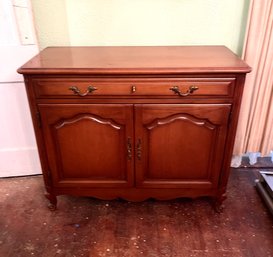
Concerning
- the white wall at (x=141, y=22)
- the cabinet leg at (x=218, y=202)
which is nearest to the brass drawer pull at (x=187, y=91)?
the white wall at (x=141, y=22)

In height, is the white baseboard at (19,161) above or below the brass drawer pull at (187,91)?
below

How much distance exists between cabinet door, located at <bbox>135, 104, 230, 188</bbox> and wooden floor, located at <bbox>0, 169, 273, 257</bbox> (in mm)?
226

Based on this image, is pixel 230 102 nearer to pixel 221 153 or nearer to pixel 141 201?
pixel 221 153

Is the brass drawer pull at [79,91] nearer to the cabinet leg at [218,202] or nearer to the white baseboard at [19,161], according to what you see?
the white baseboard at [19,161]

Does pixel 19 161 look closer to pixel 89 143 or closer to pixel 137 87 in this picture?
pixel 89 143

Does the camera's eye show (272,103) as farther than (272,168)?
No

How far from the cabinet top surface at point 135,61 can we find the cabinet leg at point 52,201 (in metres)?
0.77

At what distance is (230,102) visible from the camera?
1309 mm

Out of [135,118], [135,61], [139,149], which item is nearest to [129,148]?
[139,149]

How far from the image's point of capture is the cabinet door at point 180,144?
1329 mm

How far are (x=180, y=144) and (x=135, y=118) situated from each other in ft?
0.95

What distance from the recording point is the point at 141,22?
66.3 inches

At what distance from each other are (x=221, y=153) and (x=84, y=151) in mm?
758

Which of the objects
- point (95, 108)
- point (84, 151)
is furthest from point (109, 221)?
point (95, 108)
